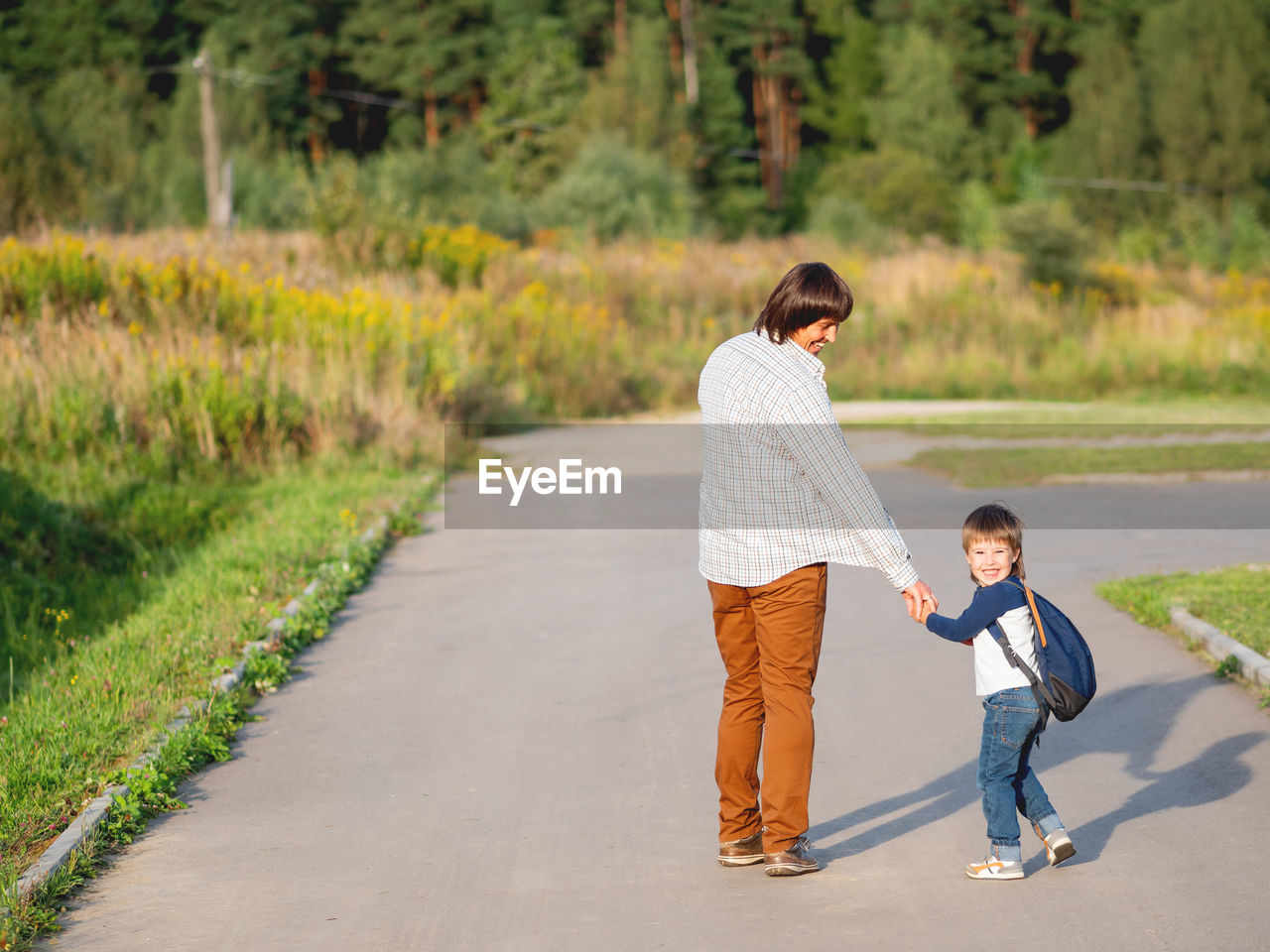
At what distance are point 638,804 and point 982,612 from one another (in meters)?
1.76

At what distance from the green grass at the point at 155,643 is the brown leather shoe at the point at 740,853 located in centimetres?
239

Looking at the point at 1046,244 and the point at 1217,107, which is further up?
the point at 1217,107

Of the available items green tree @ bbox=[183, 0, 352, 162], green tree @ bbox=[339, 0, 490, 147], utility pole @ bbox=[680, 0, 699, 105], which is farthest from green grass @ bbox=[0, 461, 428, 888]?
utility pole @ bbox=[680, 0, 699, 105]

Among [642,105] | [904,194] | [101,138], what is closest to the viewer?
[904,194]

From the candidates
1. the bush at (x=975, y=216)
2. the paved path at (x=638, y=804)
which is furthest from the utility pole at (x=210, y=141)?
the paved path at (x=638, y=804)

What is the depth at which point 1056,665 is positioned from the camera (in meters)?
5.20

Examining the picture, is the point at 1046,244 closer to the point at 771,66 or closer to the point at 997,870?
the point at 997,870

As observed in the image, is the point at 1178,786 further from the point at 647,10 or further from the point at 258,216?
the point at 647,10

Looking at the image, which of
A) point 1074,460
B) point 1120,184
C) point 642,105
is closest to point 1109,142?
point 1120,184

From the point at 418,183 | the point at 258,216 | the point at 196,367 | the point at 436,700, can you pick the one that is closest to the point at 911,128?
the point at 418,183

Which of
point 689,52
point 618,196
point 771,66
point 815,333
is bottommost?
point 815,333

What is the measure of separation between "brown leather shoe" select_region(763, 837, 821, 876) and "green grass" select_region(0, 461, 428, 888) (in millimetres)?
2517

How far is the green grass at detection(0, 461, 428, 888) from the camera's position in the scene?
6.16m

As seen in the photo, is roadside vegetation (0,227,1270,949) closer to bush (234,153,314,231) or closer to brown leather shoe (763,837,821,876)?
brown leather shoe (763,837,821,876)
